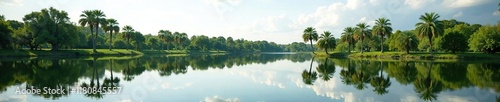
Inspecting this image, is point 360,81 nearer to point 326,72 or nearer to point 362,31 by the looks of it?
point 326,72

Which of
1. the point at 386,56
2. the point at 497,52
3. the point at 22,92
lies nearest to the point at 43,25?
the point at 22,92

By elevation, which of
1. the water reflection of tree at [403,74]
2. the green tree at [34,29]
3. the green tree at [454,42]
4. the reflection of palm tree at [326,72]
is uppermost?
the green tree at [34,29]

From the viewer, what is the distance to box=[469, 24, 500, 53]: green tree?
64.0 m

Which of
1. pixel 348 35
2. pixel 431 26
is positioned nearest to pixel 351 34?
pixel 348 35

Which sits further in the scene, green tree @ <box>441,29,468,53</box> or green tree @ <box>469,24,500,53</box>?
green tree @ <box>441,29,468,53</box>

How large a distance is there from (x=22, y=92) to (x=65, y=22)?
3074 inches

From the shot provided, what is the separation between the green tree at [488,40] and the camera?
2520 inches

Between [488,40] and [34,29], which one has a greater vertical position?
[34,29]

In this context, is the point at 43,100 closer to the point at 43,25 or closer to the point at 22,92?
the point at 22,92

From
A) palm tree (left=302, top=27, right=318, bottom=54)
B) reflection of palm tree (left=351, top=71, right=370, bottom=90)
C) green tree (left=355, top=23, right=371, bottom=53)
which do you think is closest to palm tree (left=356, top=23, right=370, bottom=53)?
green tree (left=355, top=23, right=371, bottom=53)

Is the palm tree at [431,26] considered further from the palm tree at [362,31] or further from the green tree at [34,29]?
the green tree at [34,29]

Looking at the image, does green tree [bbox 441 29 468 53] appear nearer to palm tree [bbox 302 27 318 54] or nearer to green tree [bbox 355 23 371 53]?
green tree [bbox 355 23 371 53]

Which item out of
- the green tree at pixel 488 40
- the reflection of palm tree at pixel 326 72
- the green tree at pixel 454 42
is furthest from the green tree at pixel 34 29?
the green tree at pixel 488 40

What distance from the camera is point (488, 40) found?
210 feet
